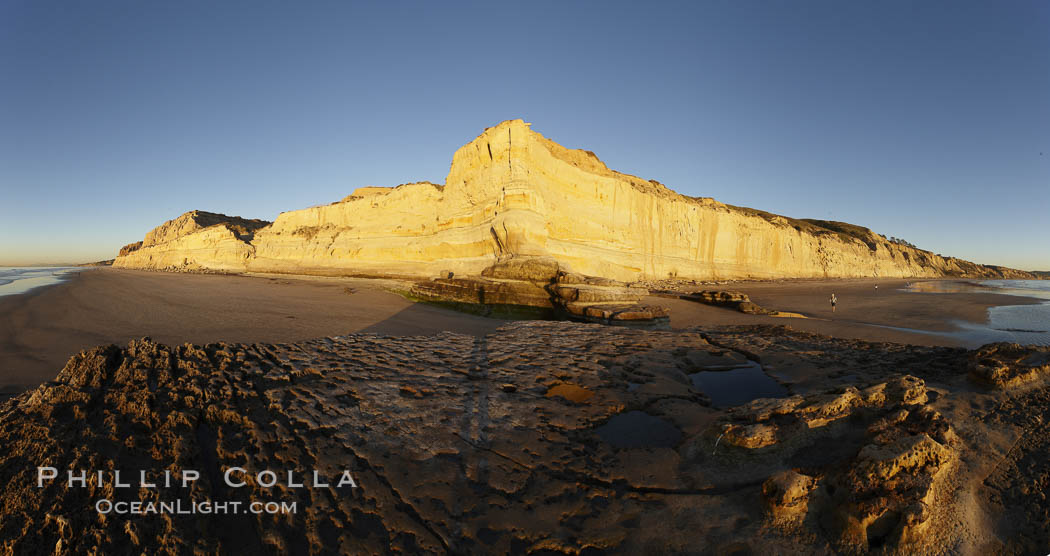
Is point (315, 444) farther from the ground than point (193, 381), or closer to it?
closer to it

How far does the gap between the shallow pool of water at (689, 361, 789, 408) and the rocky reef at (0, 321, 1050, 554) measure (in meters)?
0.27

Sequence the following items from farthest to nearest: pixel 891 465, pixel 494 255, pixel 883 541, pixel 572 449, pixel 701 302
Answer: pixel 494 255 < pixel 701 302 < pixel 572 449 < pixel 891 465 < pixel 883 541

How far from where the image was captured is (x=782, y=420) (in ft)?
8.90

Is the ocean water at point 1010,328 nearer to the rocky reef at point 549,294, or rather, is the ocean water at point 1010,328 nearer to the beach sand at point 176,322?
the rocky reef at point 549,294

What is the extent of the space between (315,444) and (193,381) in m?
1.56

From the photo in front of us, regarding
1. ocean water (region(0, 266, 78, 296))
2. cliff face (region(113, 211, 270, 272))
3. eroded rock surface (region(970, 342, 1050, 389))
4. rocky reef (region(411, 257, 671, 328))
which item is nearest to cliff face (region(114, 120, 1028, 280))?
cliff face (region(113, 211, 270, 272))

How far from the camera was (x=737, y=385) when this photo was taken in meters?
4.42

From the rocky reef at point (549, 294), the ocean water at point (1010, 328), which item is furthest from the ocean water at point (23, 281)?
the ocean water at point (1010, 328)

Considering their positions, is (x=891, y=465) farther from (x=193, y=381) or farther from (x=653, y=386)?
(x=193, y=381)

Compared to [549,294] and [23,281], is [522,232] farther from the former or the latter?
[23,281]

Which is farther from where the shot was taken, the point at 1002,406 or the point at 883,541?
the point at 1002,406

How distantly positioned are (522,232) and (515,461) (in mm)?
12317

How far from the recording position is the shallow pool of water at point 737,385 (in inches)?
158

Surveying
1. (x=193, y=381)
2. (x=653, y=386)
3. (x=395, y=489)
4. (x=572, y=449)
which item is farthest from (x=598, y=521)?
(x=193, y=381)
